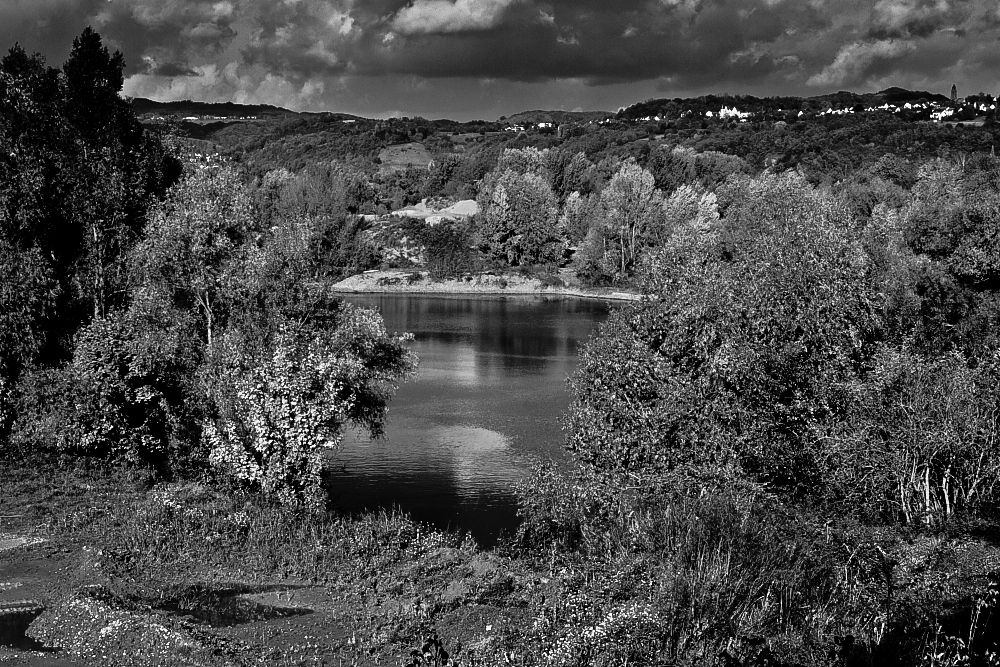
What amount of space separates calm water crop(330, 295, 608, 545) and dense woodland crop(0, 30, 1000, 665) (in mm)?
3347

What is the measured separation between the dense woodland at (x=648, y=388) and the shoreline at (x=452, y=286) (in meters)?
59.2

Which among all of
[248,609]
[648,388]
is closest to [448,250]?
[648,388]

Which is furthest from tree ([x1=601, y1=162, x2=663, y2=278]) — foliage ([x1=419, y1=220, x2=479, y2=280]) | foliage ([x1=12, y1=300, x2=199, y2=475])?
foliage ([x1=12, y1=300, x2=199, y2=475])

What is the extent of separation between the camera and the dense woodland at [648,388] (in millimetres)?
10914

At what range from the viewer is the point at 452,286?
9994 cm

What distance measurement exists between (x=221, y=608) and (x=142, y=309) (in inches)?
575

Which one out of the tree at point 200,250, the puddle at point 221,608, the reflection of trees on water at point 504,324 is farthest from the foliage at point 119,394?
the reflection of trees on water at point 504,324

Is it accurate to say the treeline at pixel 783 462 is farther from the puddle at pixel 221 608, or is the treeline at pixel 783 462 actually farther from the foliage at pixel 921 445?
the puddle at pixel 221 608

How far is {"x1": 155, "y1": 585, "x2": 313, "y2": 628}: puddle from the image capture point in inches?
525

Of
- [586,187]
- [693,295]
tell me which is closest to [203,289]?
[693,295]

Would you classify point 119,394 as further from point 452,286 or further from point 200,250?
point 452,286

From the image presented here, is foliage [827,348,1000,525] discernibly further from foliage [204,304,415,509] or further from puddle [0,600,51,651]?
puddle [0,600,51,651]

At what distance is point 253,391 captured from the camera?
21641 millimetres

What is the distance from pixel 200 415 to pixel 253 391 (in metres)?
5.56
